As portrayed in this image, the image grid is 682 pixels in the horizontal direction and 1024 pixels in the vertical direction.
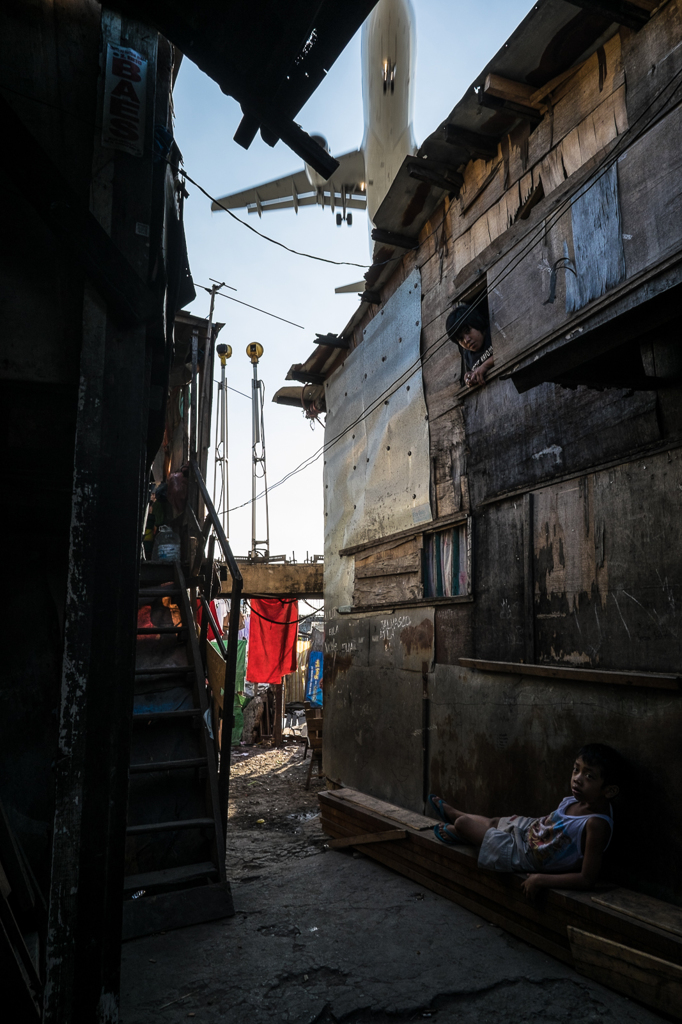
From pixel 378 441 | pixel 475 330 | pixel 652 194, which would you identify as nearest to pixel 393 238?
pixel 475 330

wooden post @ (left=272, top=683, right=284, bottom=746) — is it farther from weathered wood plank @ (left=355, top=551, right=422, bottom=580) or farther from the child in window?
the child in window

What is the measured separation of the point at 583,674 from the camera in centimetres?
425

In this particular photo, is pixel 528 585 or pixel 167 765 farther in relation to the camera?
pixel 528 585

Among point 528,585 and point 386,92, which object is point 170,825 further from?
point 386,92

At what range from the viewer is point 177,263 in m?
4.18

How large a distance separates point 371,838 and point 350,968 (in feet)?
6.96

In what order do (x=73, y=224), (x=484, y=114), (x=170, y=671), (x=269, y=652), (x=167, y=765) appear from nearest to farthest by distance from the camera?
1. (x=73, y=224)
2. (x=167, y=765)
3. (x=170, y=671)
4. (x=484, y=114)
5. (x=269, y=652)

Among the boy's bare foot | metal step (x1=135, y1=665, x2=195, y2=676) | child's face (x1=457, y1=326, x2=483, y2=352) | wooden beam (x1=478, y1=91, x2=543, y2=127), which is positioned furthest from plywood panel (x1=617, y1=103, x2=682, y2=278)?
metal step (x1=135, y1=665, x2=195, y2=676)

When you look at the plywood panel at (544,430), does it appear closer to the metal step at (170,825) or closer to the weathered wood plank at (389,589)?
the weathered wood plank at (389,589)

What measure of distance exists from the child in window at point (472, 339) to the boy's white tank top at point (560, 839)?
3902 millimetres

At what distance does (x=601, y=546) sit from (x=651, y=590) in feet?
1.73

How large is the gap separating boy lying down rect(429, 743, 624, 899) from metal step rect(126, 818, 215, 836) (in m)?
2.09

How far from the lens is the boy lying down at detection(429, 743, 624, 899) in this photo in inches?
147

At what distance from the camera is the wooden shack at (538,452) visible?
3.85 metres
